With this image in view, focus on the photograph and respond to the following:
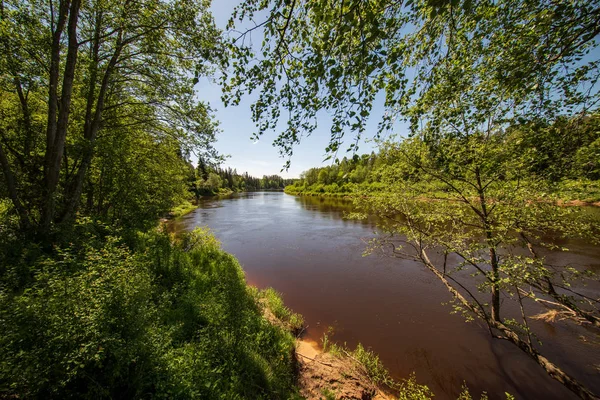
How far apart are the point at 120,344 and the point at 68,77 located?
6.86m

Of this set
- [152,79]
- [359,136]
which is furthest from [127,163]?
[359,136]

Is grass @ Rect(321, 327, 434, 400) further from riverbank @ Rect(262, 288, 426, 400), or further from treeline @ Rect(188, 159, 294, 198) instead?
treeline @ Rect(188, 159, 294, 198)

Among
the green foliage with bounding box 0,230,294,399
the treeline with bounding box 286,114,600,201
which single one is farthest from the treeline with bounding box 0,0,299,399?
the treeline with bounding box 286,114,600,201

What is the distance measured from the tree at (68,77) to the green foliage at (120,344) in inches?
98.6

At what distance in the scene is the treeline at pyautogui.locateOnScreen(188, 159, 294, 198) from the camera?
8.26m

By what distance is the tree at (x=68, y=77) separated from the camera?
5125 mm

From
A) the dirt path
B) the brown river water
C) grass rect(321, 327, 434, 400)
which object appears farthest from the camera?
the brown river water

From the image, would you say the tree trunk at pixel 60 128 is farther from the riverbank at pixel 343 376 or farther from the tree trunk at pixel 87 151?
the riverbank at pixel 343 376

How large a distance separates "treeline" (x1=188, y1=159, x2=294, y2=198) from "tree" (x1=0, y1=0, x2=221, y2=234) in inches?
67.3

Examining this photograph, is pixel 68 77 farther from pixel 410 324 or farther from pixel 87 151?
pixel 410 324

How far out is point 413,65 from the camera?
3.45 metres

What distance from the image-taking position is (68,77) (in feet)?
17.9

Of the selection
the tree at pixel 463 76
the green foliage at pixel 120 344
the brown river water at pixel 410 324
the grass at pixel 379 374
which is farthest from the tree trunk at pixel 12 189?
the grass at pixel 379 374

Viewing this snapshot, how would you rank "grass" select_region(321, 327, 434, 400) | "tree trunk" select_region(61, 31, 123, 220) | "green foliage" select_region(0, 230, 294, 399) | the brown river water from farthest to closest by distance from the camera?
1. "tree trunk" select_region(61, 31, 123, 220)
2. the brown river water
3. "grass" select_region(321, 327, 434, 400)
4. "green foliage" select_region(0, 230, 294, 399)
